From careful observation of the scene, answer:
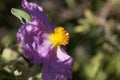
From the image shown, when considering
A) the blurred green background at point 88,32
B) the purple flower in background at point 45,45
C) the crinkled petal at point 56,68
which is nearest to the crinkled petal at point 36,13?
the purple flower in background at point 45,45

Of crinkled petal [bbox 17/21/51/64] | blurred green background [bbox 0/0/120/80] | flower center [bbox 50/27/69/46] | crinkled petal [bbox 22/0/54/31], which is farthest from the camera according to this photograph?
blurred green background [bbox 0/0/120/80]

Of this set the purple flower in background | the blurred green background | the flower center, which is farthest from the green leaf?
the blurred green background

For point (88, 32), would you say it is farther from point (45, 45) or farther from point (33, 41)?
point (33, 41)

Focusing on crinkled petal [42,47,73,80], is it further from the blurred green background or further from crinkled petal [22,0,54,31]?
the blurred green background

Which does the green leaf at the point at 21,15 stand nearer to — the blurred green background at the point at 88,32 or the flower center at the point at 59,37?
the flower center at the point at 59,37

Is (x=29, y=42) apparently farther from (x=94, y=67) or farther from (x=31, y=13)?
(x=94, y=67)

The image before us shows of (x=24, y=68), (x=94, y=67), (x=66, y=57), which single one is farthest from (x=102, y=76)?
(x=24, y=68)
